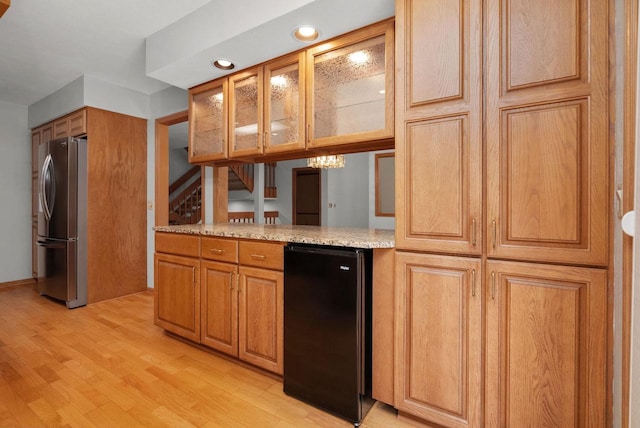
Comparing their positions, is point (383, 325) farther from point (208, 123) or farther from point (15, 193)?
point (15, 193)

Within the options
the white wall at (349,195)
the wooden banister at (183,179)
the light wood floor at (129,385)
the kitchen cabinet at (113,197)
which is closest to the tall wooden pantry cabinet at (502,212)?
the light wood floor at (129,385)

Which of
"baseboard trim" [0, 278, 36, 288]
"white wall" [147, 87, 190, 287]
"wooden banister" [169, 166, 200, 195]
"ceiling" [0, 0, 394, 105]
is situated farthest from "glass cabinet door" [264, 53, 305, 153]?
"wooden banister" [169, 166, 200, 195]

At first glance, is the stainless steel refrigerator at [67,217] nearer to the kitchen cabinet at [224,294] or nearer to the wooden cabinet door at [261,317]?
the kitchen cabinet at [224,294]

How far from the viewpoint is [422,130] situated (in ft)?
4.96

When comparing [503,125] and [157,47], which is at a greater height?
[157,47]

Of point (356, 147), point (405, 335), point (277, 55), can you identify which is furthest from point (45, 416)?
point (277, 55)

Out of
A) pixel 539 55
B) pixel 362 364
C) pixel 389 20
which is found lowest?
pixel 362 364

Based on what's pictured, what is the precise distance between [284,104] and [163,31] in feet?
3.77

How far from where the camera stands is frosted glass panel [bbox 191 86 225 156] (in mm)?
2703

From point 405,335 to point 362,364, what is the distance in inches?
10.4

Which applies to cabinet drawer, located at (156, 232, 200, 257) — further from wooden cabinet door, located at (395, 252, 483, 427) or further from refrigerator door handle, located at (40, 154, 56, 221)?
Result: refrigerator door handle, located at (40, 154, 56, 221)

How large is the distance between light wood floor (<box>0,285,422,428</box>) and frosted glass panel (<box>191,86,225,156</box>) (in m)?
1.63

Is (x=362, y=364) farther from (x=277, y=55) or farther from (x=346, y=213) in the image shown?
(x=346, y=213)

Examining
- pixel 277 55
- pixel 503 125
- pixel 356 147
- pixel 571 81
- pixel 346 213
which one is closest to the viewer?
pixel 571 81
